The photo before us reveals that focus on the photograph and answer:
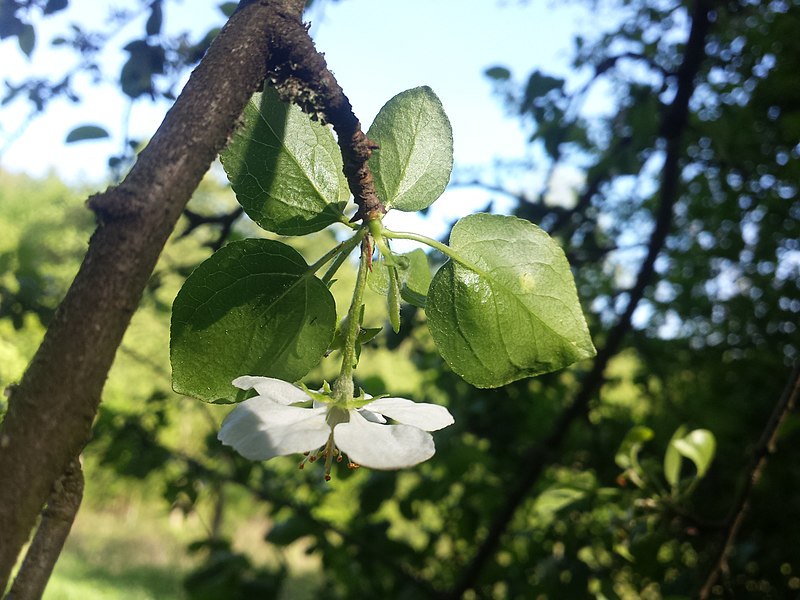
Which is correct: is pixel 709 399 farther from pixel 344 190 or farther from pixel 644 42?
pixel 344 190

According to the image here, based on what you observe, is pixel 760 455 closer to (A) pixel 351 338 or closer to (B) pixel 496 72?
(A) pixel 351 338

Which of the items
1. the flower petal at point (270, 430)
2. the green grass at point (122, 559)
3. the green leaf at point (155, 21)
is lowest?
the green grass at point (122, 559)

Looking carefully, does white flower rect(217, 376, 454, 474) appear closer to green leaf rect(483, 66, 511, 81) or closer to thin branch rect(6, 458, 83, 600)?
thin branch rect(6, 458, 83, 600)

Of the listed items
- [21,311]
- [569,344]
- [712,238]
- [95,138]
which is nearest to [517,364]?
[569,344]

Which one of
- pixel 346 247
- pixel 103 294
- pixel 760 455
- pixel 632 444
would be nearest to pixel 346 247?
pixel 346 247

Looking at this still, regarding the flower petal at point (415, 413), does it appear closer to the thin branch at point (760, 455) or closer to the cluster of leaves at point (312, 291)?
the cluster of leaves at point (312, 291)

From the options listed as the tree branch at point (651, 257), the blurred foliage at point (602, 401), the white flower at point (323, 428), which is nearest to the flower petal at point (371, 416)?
the white flower at point (323, 428)
